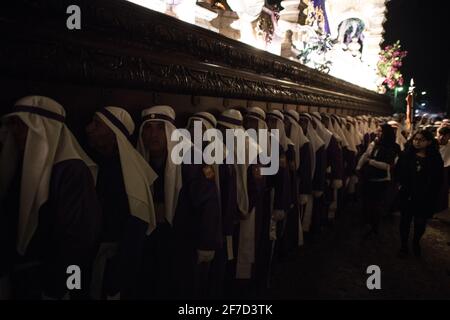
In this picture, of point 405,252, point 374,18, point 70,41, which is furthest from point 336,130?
point 374,18

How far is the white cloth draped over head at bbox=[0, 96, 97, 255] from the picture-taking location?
1.69 metres

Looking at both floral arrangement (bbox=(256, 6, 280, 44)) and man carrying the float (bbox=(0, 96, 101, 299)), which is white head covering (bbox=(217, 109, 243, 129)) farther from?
floral arrangement (bbox=(256, 6, 280, 44))

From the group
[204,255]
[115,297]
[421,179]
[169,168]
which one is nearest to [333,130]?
[421,179]

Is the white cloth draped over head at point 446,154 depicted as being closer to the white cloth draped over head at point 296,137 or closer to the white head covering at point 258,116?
the white cloth draped over head at point 296,137

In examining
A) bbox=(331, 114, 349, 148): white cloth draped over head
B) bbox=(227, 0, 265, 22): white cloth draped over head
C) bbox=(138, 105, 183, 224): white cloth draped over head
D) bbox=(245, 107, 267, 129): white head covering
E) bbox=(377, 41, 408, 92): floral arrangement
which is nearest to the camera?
bbox=(138, 105, 183, 224): white cloth draped over head

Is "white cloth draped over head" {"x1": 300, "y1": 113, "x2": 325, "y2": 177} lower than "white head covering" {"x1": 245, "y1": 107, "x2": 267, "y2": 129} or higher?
lower

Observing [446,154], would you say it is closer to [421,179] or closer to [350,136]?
[350,136]

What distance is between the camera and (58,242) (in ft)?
5.87

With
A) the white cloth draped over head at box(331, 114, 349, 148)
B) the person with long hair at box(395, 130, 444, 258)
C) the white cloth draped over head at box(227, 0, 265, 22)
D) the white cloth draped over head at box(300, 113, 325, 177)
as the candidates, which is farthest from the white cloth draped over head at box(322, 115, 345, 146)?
the white cloth draped over head at box(227, 0, 265, 22)

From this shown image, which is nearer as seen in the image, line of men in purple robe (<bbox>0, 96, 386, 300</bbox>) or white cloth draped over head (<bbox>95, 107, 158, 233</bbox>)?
line of men in purple robe (<bbox>0, 96, 386, 300</bbox>)

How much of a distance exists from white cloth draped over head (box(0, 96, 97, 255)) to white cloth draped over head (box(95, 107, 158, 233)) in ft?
1.11

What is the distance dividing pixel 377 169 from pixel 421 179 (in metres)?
0.87
